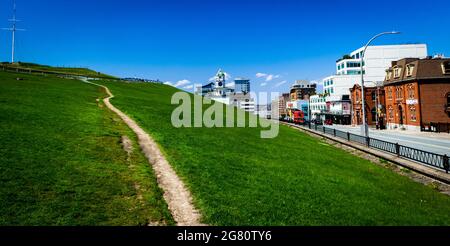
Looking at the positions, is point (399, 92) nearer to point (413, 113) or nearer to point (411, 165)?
point (413, 113)

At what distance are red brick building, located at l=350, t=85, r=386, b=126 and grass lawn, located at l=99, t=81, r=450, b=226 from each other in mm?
53074

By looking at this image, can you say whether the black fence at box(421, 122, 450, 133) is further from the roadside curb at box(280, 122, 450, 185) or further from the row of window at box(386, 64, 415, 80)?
the roadside curb at box(280, 122, 450, 185)

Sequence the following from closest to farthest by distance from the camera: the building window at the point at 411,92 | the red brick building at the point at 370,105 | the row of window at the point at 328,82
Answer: the building window at the point at 411,92 < the red brick building at the point at 370,105 < the row of window at the point at 328,82

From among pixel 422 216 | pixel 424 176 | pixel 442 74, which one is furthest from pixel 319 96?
pixel 422 216

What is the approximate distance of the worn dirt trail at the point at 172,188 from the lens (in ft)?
30.3

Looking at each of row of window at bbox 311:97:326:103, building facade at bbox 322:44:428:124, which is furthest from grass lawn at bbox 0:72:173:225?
row of window at bbox 311:97:326:103

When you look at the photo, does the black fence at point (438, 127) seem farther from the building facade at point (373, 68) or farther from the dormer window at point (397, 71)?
the building facade at point (373, 68)

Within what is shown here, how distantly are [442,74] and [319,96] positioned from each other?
5803 cm

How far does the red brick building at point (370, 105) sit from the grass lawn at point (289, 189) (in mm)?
53074

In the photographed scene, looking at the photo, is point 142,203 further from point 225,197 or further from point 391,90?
point 391,90

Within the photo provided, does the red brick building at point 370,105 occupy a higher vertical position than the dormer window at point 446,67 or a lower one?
lower

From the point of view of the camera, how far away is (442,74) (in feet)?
168

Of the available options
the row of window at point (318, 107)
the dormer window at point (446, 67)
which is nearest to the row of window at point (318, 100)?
the row of window at point (318, 107)
